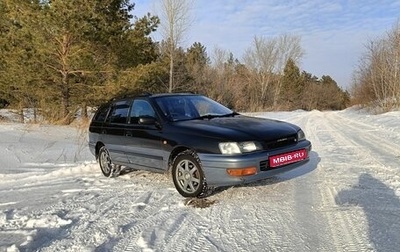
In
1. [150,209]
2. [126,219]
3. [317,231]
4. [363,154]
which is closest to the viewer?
[317,231]

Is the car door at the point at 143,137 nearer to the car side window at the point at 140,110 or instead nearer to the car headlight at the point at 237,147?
the car side window at the point at 140,110

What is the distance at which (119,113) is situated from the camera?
7090mm

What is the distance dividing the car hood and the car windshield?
0.29 meters

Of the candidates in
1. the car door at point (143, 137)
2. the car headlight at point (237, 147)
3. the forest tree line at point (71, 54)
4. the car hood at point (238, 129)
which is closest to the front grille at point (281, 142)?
the car hood at point (238, 129)

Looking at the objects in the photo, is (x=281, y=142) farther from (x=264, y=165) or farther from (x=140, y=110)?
(x=140, y=110)

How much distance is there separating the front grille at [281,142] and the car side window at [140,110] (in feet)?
6.68

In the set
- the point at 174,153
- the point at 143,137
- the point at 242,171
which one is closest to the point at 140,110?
the point at 143,137

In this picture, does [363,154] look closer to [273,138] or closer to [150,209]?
[273,138]

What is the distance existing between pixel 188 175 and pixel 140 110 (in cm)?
173

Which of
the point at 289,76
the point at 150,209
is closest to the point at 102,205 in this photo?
the point at 150,209

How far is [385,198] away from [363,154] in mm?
4110

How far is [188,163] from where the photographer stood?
5426 mm

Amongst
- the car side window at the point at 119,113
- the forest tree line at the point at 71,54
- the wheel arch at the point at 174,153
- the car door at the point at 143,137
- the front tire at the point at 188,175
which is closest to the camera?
the front tire at the point at 188,175

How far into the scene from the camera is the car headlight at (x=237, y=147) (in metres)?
4.98
